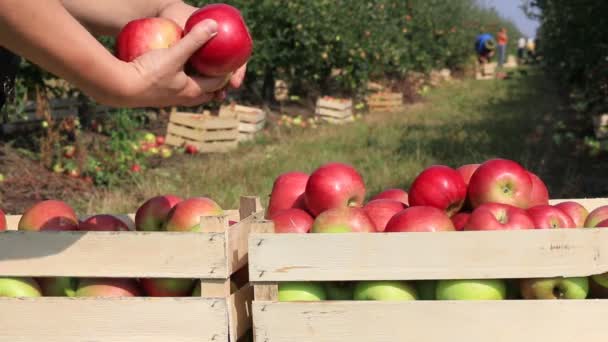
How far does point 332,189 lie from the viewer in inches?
90.8

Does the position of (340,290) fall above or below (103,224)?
below

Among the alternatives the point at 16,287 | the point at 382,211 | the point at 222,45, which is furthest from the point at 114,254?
the point at 382,211

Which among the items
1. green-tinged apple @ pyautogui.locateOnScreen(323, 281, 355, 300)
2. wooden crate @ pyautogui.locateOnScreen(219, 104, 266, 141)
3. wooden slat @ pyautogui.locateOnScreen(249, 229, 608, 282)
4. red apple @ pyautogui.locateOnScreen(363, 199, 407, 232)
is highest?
wooden crate @ pyautogui.locateOnScreen(219, 104, 266, 141)

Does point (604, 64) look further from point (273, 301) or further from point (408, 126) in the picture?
point (273, 301)

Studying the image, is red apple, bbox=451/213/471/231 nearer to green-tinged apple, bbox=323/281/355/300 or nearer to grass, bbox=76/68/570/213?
green-tinged apple, bbox=323/281/355/300

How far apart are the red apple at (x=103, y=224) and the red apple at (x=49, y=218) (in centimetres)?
3

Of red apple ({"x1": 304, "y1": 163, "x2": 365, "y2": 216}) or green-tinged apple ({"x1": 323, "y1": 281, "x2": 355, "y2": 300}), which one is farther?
red apple ({"x1": 304, "y1": 163, "x2": 365, "y2": 216})

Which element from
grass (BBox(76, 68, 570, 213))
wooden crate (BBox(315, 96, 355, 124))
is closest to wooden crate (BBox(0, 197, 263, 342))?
grass (BBox(76, 68, 570, 213))

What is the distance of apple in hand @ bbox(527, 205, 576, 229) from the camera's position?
81.6 inches

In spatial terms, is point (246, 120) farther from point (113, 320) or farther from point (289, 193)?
point (113, 320)

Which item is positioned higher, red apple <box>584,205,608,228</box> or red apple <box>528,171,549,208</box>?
red apple <box>528,171,549,208</box>

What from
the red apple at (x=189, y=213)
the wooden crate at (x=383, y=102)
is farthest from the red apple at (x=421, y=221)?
the wooden crate at (x=383, y=102)

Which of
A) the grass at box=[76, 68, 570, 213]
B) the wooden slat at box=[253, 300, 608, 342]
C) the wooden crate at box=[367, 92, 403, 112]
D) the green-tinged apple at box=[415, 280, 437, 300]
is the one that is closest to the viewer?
the wooden slat at box=[253, 300, 608, 342]

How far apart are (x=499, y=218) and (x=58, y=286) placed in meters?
1.21
